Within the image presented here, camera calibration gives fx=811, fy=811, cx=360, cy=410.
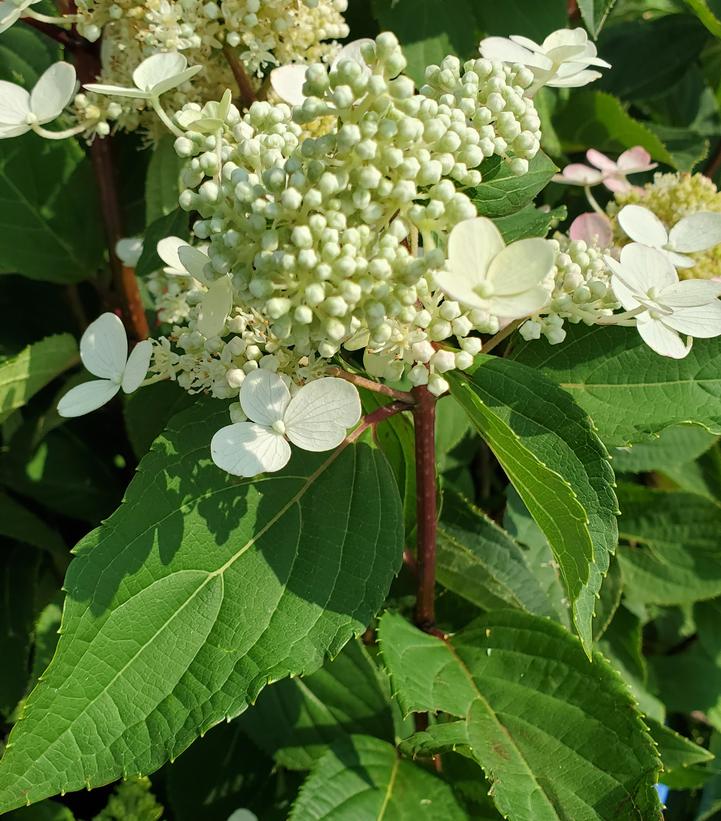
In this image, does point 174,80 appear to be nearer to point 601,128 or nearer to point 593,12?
point 593,12

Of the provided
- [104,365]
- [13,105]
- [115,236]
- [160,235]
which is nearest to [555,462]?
[104,365]

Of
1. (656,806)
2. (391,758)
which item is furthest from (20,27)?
(656,806)

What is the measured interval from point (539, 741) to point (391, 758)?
243 mm

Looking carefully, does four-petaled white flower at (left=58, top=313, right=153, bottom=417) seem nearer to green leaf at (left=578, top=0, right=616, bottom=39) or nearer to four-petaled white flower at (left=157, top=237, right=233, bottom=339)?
Answer: four-petaled white flower at (left=157, top=237, right=233, bottom=339)

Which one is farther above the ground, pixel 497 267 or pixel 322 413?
pixel 497 267

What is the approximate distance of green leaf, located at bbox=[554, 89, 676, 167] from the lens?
1432 millimetres

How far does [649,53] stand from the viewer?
1.63m

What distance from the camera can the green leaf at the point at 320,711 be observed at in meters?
1.21

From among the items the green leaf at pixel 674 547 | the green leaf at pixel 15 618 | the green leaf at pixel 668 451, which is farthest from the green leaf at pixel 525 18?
the green leaf at pixel 15 618

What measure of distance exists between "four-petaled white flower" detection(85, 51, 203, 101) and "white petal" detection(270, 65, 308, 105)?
4.3 inches

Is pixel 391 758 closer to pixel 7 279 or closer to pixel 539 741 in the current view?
pixel 539 741

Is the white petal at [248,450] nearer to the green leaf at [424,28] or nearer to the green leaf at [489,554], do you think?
the green leaf at [489,554]

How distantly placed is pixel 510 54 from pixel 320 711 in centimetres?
95

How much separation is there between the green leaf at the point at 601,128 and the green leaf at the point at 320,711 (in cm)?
98
